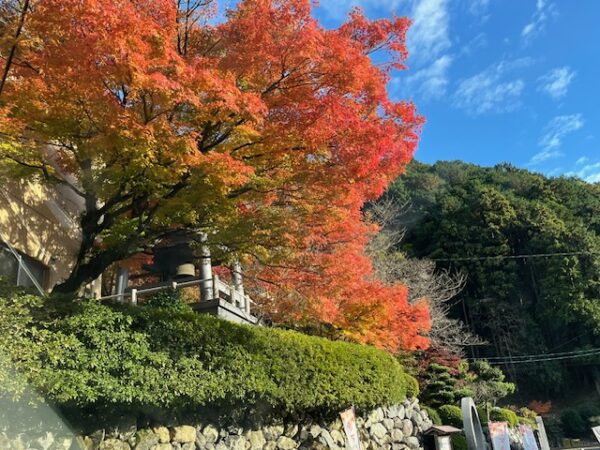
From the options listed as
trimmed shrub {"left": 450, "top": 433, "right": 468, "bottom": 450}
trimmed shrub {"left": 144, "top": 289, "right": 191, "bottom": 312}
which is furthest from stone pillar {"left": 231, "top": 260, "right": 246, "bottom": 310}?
trimmed shrub {"left": 450, "top": 433, "right": 468, "bottom": 450}

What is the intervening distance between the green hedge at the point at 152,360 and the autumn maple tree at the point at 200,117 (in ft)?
5.08

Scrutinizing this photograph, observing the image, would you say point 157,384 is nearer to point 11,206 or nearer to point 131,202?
point 131,202

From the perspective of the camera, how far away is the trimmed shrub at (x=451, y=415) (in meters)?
20.8

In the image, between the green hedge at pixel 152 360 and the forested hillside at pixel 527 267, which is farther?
the forested hillside at pixel 527 267

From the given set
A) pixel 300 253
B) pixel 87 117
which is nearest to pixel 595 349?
pixel 300 253

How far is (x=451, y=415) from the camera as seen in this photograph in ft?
68.9

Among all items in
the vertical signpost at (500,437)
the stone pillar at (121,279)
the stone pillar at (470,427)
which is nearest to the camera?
the vertical signpost at (500,437)

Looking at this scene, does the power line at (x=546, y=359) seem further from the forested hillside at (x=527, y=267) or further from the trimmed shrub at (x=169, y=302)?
the trimmed shrub at (x=169, y=302)

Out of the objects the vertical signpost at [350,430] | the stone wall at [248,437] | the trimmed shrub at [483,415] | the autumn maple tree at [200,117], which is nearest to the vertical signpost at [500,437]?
the stone wall at [248,437]

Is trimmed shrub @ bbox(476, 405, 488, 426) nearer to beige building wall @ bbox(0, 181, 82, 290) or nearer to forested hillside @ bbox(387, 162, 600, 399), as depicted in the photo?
forested hillside @ bbox(387, 162, 600, 399)

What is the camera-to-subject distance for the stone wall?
6.54m

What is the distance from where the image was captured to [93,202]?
8.64 meters

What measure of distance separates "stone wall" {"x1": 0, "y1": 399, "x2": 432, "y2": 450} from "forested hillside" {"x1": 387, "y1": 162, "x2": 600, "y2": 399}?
87.0ft

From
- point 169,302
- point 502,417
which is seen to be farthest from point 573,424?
point 169,302
